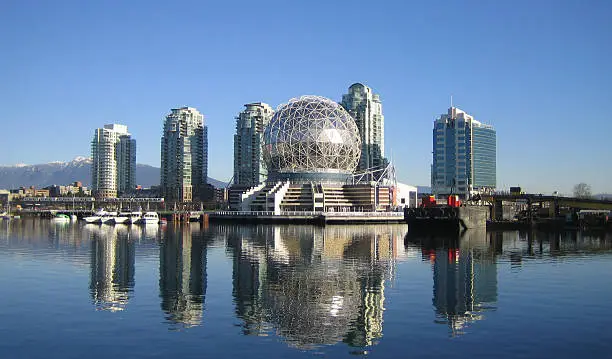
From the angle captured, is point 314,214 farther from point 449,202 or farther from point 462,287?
point 462,287

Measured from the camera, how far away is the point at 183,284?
42.8 metres

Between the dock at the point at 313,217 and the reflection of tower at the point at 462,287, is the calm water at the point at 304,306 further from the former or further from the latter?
the dock at the point at 313,217

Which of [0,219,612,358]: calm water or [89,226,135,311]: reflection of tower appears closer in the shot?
[0,219,612,358]: calm water

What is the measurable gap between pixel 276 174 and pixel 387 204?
34.5 m

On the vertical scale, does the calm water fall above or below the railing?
below

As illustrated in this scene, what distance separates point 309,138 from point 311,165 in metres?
8.66

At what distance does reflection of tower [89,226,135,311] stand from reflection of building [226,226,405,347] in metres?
6.97

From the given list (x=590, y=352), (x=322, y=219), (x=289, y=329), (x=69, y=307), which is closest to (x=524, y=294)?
(x=590, y=352)

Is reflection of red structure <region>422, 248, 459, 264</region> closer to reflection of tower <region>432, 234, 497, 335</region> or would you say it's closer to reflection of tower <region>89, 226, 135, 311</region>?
reflection of tower <region>432, 234, 497, 335</region>

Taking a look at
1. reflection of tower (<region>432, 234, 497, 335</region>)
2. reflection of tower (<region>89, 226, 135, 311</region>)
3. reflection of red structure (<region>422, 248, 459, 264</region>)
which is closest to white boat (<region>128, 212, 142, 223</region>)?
reflection of tower (<region>89, 226, 135, 311</region>)

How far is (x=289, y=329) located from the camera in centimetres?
2912

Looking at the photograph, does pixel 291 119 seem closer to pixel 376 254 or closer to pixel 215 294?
pixel 376 254

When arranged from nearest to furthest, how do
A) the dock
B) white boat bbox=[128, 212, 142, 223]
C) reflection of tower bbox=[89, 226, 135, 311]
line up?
reflection of tower bbox=[89, 226, 135, 311] → white boat bbox=[128, 212, 142, 223] → the dock

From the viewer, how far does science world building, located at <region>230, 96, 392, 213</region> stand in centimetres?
18412
